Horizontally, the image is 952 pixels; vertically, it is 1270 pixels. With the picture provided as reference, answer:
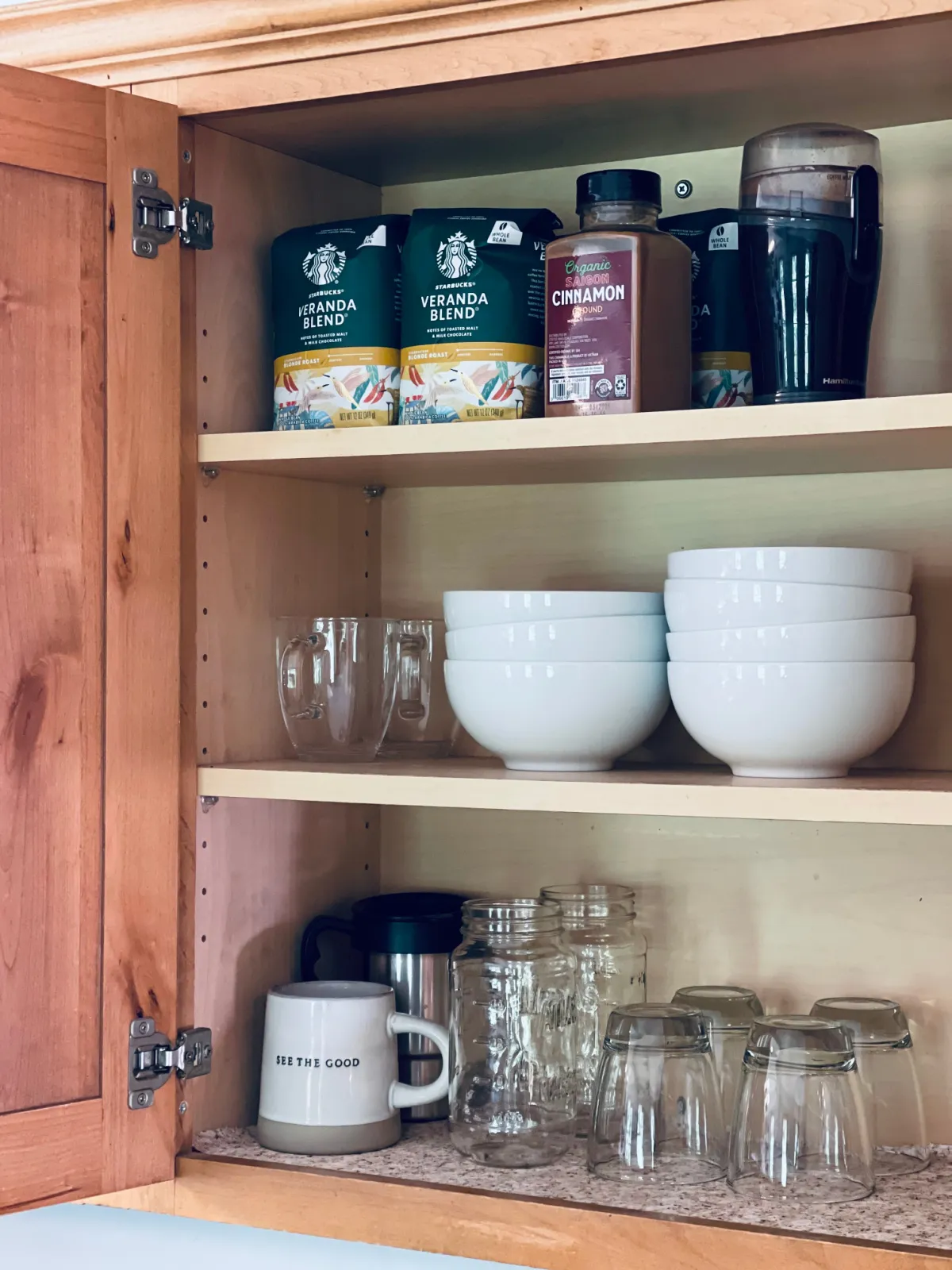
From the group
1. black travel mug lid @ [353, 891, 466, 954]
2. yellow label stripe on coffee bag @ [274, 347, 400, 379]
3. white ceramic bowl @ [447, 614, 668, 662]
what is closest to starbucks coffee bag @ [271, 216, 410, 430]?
yellow label stripe on coffee bag @ [274, 347, 400, 379]

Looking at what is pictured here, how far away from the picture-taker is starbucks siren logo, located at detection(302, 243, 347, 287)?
1.32m

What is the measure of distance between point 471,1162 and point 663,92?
2.87 ft

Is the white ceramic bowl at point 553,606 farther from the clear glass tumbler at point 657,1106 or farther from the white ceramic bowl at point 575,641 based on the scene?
the clear glass tumbler at point 657,1106

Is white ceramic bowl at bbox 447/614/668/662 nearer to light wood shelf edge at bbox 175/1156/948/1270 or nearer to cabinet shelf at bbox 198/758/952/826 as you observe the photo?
cabinet shelf at bbox 198/758/952/826

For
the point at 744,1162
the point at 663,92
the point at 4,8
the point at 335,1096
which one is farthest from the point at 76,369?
the point at 744,1162

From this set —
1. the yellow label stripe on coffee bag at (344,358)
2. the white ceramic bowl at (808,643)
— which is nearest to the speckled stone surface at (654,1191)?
the white ceramic bowl at (808,643)

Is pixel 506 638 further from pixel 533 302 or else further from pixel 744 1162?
pixel 744 1162

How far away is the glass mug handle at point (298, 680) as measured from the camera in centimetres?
132

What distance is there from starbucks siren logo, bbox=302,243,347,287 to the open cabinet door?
0.13m

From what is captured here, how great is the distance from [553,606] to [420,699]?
0.23m

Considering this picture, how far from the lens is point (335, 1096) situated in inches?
49.8

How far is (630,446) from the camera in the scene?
1139 millimetres

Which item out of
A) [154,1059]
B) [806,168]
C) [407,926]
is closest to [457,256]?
[806,168]

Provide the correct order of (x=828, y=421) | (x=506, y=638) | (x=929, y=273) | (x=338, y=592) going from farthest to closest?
(x=338, y=592), (x=929, y=273), (x=506, y=638), (x=828, y=421)
